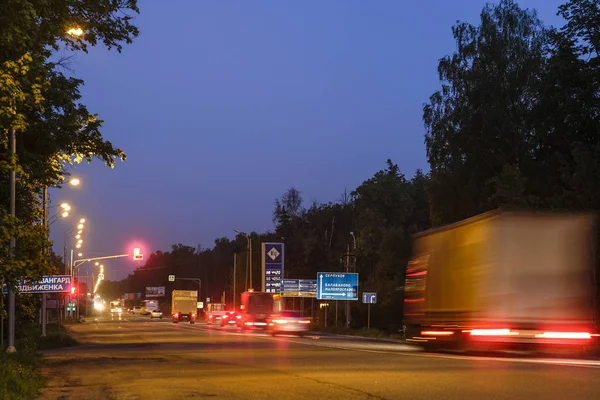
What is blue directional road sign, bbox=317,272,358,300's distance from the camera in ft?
212

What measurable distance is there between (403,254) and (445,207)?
757 inches

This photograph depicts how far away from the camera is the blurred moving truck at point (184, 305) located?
85812 millimetres

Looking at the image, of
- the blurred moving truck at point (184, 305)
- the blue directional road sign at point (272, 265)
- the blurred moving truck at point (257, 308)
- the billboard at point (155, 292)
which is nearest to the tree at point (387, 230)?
the blue directional road sign at point (272, 265)

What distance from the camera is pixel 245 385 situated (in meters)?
14.2

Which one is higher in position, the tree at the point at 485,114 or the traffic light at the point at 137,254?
the tree at the point at 485,114

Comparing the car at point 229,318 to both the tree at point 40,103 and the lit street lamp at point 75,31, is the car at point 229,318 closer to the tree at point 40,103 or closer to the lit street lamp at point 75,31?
the tree at point 40,103

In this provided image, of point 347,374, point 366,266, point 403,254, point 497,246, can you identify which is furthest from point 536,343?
point 366,266

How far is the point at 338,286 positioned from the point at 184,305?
27.9m

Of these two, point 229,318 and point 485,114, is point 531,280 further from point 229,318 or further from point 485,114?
point 229,318

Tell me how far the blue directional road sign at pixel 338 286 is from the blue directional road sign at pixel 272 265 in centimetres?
877

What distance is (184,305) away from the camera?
86000mm

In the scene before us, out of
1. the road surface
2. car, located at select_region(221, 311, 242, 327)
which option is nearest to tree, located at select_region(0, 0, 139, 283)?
the road surface

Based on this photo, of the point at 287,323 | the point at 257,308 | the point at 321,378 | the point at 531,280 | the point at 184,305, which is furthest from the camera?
the point at 184,305

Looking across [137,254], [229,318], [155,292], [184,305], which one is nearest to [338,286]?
[229,318]
